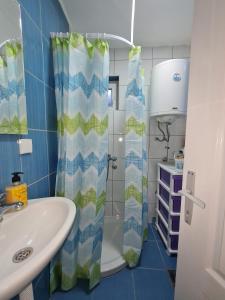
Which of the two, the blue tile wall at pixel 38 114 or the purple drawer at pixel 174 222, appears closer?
the blue tile wall at pixel 38 114

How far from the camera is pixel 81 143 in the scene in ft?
3.93

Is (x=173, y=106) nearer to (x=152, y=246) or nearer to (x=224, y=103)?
(x=224, y=103)

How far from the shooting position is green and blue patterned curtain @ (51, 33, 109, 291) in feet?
3.69

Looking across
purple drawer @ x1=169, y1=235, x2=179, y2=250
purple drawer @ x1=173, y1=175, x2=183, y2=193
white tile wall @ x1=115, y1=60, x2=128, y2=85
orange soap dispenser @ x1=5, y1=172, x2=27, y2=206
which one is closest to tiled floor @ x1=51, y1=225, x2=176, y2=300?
purple drawer @ x1=169, y1=235, x2=179, y2=250

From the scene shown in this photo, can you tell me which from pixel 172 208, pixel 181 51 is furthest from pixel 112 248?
pixel 181 51

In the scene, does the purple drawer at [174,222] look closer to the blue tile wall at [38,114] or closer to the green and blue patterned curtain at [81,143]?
the green and blue patterned curtain at [81,143]

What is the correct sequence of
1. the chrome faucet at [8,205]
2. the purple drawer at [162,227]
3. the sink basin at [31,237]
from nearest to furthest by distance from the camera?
the sink basin at [31,237]
the chrome faucet at [8,205]
the purple drawer at [162,227]

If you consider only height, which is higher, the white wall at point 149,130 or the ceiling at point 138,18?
the ceiling at point 138,18

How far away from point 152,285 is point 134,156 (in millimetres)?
1067

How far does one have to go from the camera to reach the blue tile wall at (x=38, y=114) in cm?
84

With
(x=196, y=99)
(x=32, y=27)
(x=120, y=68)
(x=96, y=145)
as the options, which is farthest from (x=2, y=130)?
(x=120, y=68)

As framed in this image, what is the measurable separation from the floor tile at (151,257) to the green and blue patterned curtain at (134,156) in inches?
5.6

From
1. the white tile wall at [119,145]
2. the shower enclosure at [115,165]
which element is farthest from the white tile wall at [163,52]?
the white tile wall at [119,145]

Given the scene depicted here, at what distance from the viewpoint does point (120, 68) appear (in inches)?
80.4
